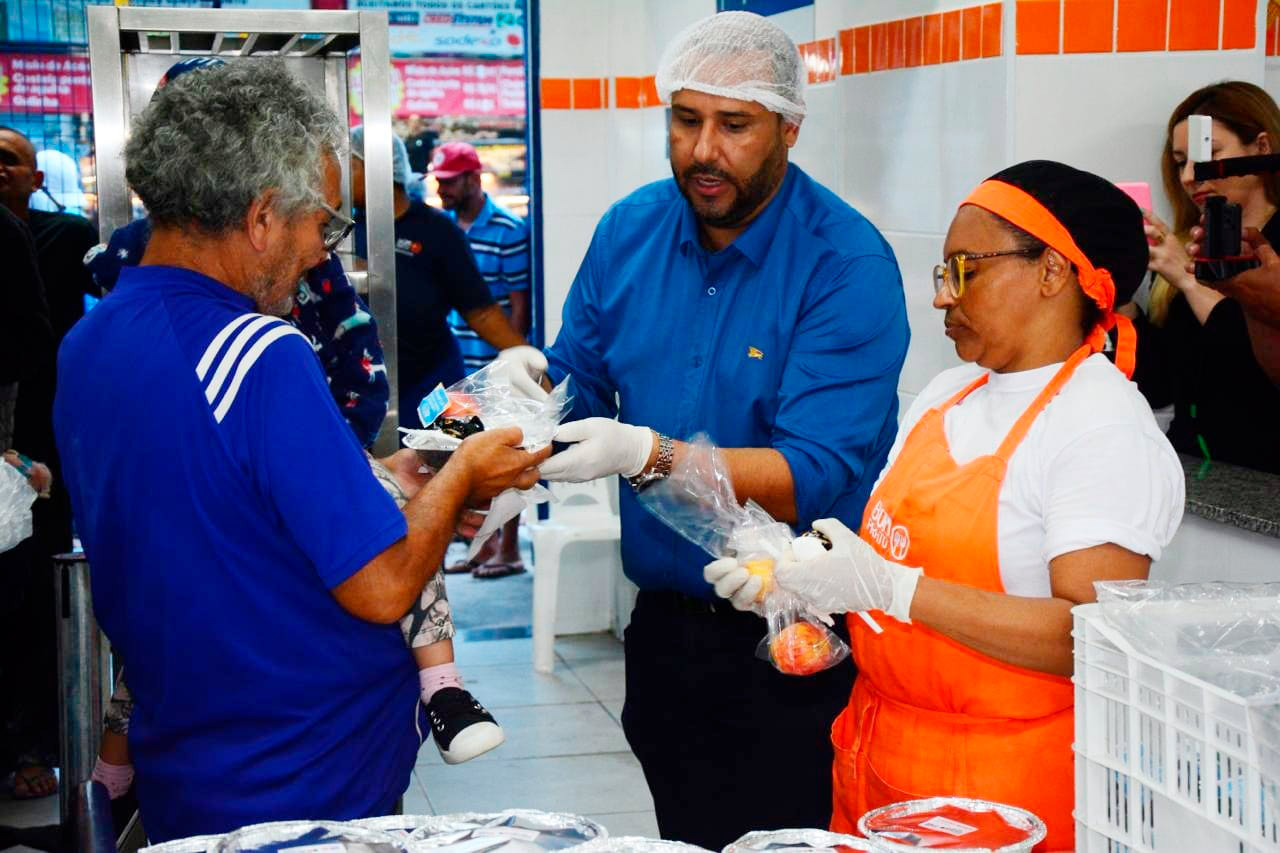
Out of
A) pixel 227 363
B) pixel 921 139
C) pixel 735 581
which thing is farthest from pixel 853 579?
pixel 921 139

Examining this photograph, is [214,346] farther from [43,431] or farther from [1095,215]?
[43,431]

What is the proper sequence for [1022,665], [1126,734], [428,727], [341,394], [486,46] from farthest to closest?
[486,46]
[341,394]
[428,727]
[1022,665]
[1126,734]

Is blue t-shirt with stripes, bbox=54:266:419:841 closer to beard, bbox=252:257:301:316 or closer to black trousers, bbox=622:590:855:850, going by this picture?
beard, bbox=252:257:301:316

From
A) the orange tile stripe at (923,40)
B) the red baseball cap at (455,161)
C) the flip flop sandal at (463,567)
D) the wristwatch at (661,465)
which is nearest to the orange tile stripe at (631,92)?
the red baseball cap at (455,161)

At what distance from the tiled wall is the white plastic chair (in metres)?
1.80

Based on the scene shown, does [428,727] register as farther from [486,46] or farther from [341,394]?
[486,46]

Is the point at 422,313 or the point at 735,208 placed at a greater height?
the point at 735,208

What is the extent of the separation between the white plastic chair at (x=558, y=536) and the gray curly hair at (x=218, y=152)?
12.7ft

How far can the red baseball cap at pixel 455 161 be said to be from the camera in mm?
7219

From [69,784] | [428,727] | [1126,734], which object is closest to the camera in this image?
[1126,734]

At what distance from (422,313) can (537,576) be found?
1.18 m

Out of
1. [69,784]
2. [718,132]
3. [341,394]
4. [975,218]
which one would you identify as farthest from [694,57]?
[69,784]

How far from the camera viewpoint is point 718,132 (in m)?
2.48

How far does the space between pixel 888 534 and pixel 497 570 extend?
5488 mm
